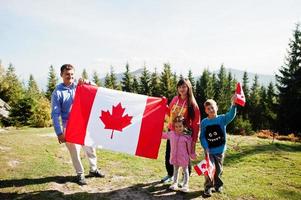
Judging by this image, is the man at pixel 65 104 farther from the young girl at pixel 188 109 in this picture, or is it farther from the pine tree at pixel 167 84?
the pine tree at pixel 167 84

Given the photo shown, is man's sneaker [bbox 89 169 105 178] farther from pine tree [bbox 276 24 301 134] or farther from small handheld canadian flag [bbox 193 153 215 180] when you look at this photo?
pine tree [bbox 276 24 301 134]

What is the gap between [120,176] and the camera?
8.91 m

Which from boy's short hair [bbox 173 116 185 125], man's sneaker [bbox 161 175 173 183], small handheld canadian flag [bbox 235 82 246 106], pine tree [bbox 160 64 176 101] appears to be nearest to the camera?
small handheld canadian flag [bbox 235 82 246 106]

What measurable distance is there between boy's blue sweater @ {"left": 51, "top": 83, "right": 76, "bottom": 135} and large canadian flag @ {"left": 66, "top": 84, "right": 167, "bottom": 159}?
186 millimetres

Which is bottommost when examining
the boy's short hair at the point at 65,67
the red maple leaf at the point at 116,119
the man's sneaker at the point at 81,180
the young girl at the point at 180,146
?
the man's sneaker at the point at 81,180

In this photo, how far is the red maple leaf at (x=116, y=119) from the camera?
299 inches

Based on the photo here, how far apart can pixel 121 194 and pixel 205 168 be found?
2126 millimetres

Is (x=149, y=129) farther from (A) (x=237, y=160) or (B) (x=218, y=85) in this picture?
(B) (x=218, y=85)

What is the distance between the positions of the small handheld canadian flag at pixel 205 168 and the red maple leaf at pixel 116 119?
201 centimetres

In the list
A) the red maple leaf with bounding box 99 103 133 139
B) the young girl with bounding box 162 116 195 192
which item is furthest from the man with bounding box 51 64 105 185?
the young girl with bounding box 162 116 195 192

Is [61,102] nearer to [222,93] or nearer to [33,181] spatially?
[33,181]

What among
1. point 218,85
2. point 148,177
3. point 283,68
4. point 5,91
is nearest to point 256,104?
point 218,85

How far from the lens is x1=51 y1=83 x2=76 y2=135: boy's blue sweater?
285 inches

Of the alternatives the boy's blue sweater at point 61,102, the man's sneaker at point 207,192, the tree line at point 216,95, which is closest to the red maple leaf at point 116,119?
the boy's blue sweater at point 61,102
